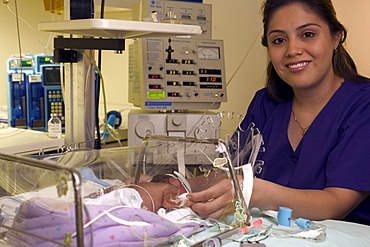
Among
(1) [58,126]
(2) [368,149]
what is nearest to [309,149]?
(2) [368,149]

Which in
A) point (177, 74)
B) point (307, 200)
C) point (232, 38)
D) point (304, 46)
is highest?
point (232, 38)

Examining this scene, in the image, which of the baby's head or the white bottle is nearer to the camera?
the baby's head

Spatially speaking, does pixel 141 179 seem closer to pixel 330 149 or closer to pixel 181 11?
pixel 330 149

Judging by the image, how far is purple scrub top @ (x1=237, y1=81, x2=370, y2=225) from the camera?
1502mm

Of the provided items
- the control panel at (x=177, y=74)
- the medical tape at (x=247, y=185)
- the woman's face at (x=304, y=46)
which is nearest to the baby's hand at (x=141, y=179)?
the medical tape at (x=247, y=185)

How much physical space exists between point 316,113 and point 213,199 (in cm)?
72

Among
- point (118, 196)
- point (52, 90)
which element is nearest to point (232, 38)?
point (52, 90)

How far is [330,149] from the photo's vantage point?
1612 mm

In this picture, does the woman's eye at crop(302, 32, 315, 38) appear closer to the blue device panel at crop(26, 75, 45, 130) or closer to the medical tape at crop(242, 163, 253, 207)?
the medical tape at crop(242, 163, 253, 207)

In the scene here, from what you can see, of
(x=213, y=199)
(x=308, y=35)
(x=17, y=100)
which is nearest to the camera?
(x=213, y=199)

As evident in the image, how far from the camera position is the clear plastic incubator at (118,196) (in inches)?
34.1

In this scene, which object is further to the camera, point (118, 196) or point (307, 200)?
point (307, 200)

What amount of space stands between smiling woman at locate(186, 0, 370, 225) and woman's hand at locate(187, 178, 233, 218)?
0.36m

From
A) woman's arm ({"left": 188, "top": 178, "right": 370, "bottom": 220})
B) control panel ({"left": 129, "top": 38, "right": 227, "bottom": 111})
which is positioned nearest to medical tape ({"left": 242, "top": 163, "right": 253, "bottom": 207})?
woman's arm ({"left": 188, "top": 178, "right": 370, "bottom": 220})
